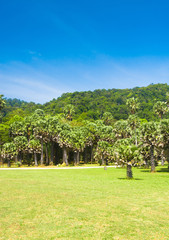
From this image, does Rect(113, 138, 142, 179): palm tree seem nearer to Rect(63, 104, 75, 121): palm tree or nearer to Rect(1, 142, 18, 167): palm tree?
Rect(1, 142, 18, 167): palm tree

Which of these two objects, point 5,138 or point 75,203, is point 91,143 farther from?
point 75,203

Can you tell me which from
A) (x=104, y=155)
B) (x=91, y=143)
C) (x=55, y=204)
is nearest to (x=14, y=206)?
(x=55, y=204)

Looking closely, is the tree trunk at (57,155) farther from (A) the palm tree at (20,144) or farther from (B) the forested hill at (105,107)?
(B) the forested hill at (105,107)

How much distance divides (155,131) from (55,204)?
29782 millimetres

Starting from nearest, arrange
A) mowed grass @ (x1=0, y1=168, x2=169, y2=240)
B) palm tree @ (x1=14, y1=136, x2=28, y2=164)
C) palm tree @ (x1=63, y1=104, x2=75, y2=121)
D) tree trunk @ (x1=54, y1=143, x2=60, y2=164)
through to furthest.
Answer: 1. mowed grass @ (x1=0, y1=168, x2=169, y2=240)
2. palm tree @ (x1=14, y1=136, x2=28, y2=164)
3. tree trunk @ (x1=54, y1=143, x2=60, y2=164)
4. palm tree @ (x1=63, y1=104, x2=75, y2=121)

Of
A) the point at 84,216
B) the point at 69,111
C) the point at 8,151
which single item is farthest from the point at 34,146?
the point at 84,216

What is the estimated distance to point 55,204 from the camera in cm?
1455

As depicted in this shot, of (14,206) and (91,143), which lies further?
(91,143)

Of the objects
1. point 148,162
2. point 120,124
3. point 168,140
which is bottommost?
point 148,162

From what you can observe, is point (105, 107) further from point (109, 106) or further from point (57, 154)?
point (57, 154)

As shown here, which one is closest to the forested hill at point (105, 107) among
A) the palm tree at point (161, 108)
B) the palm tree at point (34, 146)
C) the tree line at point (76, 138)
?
the tree line at point (76, 138)

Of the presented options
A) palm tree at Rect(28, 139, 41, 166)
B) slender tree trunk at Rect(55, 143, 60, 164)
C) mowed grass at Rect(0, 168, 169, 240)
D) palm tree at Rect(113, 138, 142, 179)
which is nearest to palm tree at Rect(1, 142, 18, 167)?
palm tree at Rect(28, 139, 41, 166)

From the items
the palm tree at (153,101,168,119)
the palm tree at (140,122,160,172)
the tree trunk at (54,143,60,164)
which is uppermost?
the palm tree at (153,101,168,119)

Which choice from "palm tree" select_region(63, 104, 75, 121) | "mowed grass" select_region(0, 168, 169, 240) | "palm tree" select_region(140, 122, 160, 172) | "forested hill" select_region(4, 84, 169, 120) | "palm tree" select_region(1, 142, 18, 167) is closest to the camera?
"mowed grass" select_region(0, 168, 169, 240)
